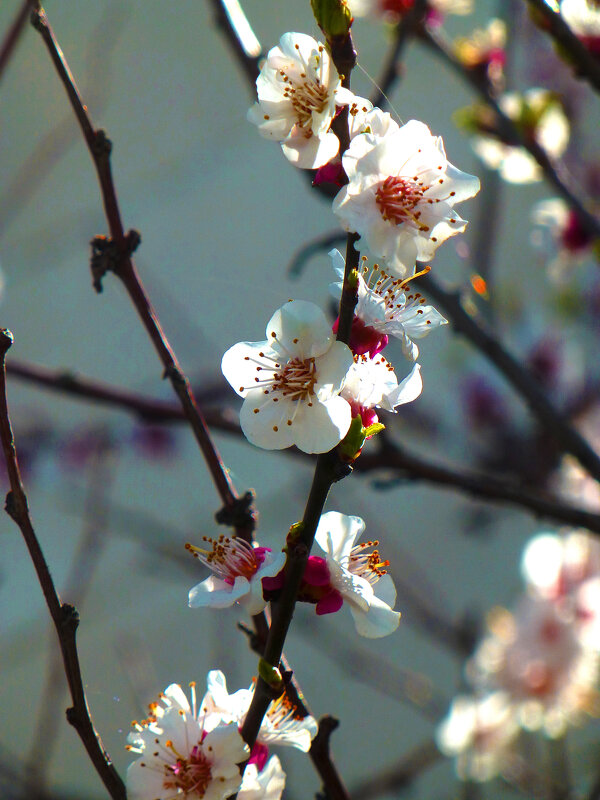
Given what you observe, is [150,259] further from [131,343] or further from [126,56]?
[126,56]

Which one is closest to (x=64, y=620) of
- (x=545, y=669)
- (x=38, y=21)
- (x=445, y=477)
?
(x=38, y=21)

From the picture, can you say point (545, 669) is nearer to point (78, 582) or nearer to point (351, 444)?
point (78, 582)

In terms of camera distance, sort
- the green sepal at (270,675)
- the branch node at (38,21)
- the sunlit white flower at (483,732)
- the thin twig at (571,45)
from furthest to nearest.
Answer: the sunlit white flower at (483,732) < the thin twig at (571,45) < the branch node at (38,21) < the green sepal at (270,675)

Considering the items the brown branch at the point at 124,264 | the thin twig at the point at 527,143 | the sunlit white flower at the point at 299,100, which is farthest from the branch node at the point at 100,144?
the thin twig at the point at 527,143

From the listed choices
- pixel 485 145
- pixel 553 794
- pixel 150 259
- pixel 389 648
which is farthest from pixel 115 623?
pixel 485 145

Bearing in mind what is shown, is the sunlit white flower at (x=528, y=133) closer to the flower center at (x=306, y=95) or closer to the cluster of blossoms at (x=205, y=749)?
the flower center at (x=306, y=95)

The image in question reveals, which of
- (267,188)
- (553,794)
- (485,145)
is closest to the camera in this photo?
(553,794)
